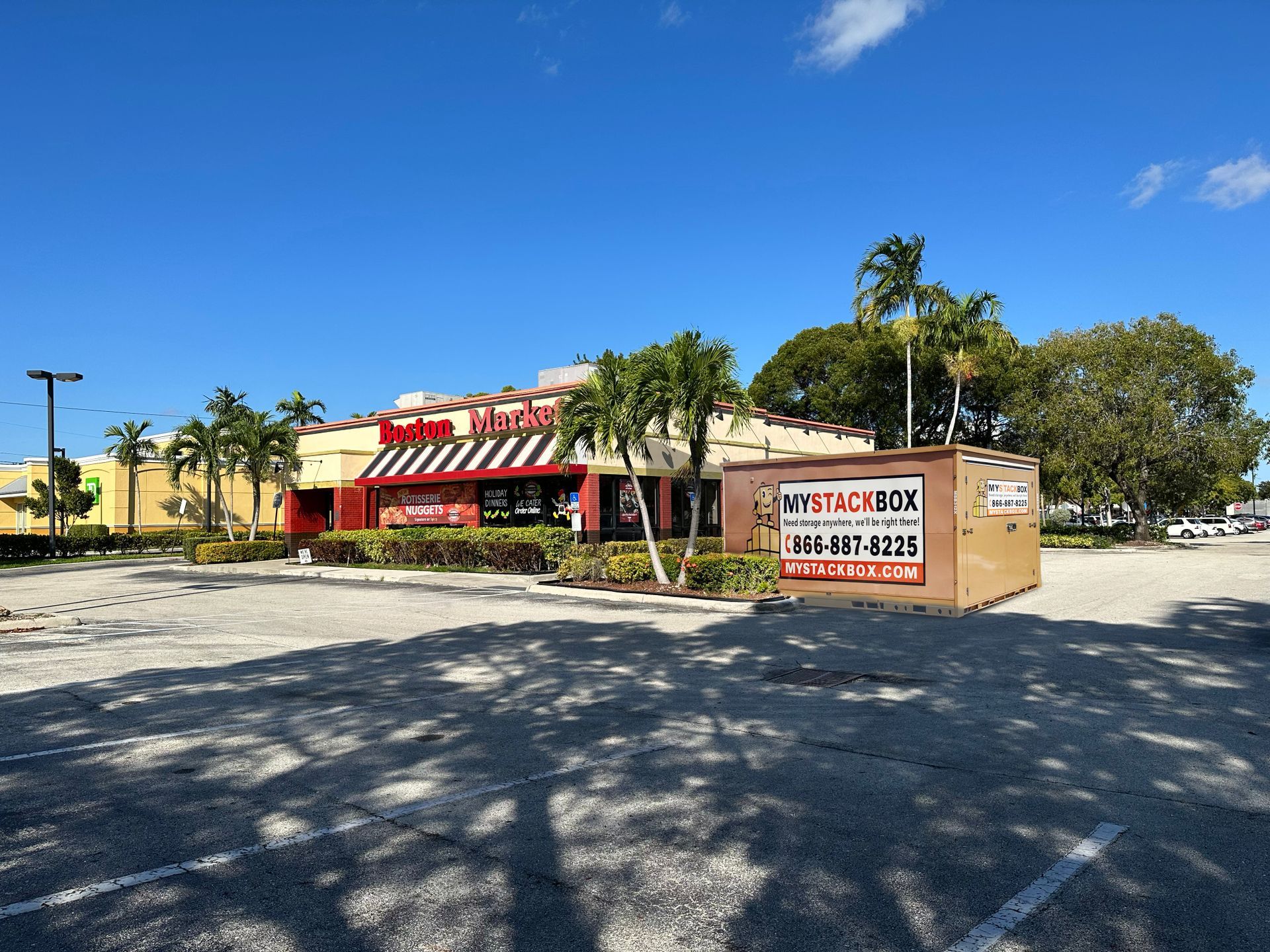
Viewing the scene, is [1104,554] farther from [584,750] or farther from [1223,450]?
[584,750]

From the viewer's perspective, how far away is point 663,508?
30656mm

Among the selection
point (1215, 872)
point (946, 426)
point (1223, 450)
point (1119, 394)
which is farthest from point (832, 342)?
point (1215, 872)

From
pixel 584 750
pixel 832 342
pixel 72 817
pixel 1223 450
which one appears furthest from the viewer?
pixel 832 342

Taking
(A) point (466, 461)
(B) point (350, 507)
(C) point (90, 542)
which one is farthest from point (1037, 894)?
(C) point (90, 542)

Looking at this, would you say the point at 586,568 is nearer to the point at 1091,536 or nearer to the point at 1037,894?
the point at 1037,894

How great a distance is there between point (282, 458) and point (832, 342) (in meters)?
35.0

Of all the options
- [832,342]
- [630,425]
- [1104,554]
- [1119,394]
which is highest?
[832,342]

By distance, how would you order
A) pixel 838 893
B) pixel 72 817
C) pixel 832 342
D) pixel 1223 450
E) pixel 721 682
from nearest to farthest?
1. pixel 838 893
2. pixel 72 817
3. pixel 721 682
4. pixel 1223 450
5. pixel 832 342

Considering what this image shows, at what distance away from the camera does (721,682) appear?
31.8ft

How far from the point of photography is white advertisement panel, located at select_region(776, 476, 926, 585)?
15.5 meters

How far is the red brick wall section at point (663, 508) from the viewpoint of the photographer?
3045cm

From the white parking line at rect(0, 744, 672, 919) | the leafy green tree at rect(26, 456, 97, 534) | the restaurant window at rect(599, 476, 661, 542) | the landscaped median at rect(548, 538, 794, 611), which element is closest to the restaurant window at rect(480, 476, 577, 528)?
the restaurant window at rect(599, 476, 661, 542)

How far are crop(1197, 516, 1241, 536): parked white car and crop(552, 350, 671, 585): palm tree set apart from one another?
56.3 m

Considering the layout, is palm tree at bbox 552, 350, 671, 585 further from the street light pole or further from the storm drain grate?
the street light pole
